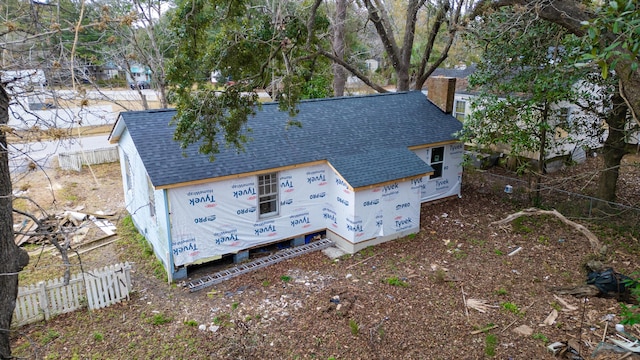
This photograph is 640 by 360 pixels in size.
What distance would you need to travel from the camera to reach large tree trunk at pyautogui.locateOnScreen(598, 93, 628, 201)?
13.6m

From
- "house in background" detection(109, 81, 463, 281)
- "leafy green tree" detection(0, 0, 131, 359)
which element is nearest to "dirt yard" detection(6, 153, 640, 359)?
"house in background" detection(109, 81, 463, 281)

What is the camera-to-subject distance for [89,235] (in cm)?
1441

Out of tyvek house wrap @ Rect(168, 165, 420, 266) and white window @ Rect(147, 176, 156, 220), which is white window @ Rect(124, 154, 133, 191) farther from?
tyvek house wrap @ Rect(168, 165, 420, 266)

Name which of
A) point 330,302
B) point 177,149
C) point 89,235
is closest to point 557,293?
point 330,302

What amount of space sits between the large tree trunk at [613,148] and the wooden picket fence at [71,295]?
14288 mm

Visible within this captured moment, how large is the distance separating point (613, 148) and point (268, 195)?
11.6 meters

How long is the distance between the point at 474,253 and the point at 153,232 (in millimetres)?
9256

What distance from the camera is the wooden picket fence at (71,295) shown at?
30.9 ft

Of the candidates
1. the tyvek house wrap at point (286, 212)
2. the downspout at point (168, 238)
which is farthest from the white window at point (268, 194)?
the downspout at point (168, 238)

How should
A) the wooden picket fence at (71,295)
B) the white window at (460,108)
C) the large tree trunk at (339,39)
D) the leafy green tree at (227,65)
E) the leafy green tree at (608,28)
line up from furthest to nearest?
the white window at (460,108), the large tree trunk at (339,39), the leafy green tree at (227,65), the wooden picket fence at (71,295), the leafy green tree at (608,28)

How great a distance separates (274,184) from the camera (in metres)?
12.6

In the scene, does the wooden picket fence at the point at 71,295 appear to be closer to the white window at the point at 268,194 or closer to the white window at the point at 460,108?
the white window at the point at 268,194

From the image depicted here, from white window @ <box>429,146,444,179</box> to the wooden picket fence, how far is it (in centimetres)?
1116

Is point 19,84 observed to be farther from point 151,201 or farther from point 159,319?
point 151,201
